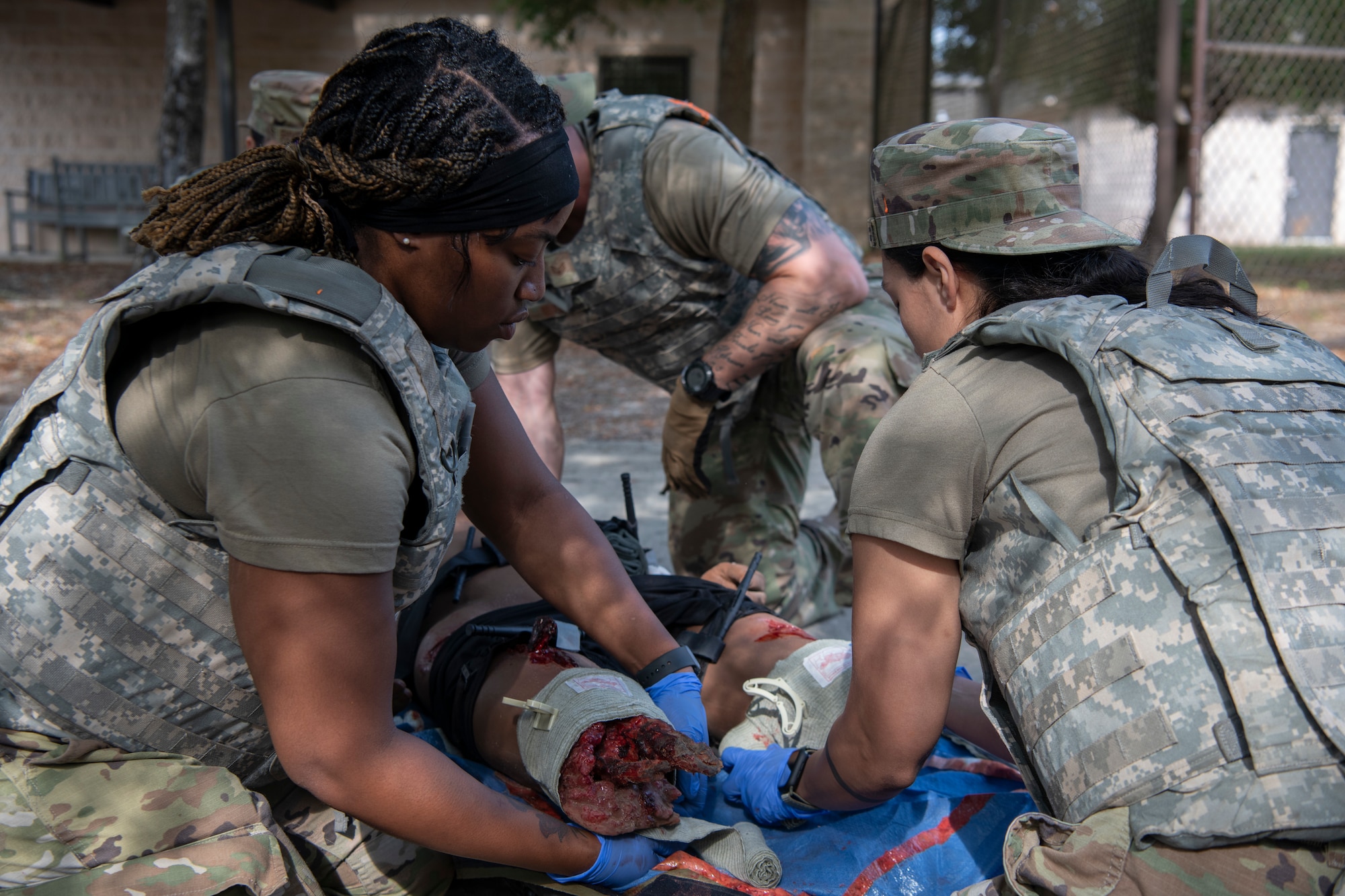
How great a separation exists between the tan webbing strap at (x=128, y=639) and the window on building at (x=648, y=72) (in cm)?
1183

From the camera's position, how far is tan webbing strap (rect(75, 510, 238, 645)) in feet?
4.61

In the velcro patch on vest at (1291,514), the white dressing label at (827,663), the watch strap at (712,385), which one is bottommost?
the white dressing label at (827,663)

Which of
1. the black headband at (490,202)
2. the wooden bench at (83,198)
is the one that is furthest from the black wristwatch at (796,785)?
the wooden bench at (83,198)

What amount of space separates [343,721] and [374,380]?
437 millimetres

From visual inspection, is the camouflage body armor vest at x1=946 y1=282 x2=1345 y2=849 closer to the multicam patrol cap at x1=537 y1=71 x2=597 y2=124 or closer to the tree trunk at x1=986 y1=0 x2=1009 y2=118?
the multicam patrol cap at x1=537 y1=71 x2=597 y2=124

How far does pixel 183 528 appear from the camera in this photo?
1404mm

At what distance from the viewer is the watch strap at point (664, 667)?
6.61ft

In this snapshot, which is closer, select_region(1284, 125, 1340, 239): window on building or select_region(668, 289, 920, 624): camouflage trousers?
select_region(668, 289, 920, 624): camouflage trousers

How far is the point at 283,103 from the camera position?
12.1ft

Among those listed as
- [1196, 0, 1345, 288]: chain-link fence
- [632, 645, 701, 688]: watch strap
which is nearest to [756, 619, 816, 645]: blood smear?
[632, 645, 701, 688]: watch strap

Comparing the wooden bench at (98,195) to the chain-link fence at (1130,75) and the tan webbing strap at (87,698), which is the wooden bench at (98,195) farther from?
the tan webbing strap at (87,698)

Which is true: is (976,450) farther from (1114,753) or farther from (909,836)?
(909,836)

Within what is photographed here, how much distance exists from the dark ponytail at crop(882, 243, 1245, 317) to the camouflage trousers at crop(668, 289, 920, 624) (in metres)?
1.32

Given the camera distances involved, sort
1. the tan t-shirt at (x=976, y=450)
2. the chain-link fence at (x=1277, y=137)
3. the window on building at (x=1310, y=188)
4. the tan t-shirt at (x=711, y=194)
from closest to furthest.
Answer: the tan t-shirt at (x=976, y=450) < the tan t-shirt at (x=711, y=194) < the chain-link fence at (x=1277, y=137) < the window on building at (x=1310, y=188)
